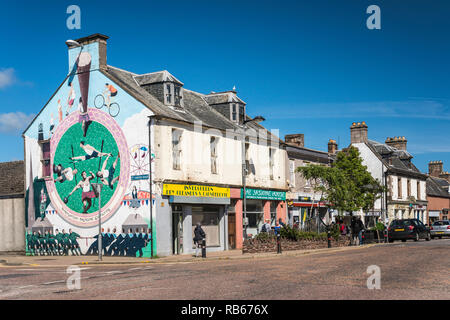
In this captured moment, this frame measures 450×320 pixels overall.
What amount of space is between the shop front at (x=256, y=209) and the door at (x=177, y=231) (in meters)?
4.11

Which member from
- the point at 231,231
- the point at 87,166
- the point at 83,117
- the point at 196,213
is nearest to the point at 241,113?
the point at 231,231

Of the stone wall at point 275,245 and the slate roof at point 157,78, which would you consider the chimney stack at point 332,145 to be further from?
the slate roof at point 157,78

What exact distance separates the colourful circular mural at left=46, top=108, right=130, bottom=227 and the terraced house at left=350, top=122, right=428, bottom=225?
96.0 feet

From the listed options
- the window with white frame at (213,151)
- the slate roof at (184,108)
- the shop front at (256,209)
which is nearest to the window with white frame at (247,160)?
the shop front at (256,209)

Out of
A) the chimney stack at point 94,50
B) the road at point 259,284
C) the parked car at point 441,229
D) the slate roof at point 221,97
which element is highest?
the chimney stack at point 94,50

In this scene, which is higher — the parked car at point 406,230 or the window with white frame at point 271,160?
the window with white frame at point 271,160

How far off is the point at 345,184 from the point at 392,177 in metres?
17.5

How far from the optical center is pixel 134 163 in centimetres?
2767

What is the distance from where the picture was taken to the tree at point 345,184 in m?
37.0

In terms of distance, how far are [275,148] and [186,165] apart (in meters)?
9.65

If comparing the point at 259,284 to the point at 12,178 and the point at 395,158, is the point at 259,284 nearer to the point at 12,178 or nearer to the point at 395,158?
the point at 12,178

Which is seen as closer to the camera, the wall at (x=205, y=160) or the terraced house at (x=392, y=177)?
the wall at (x=205, y=160)
